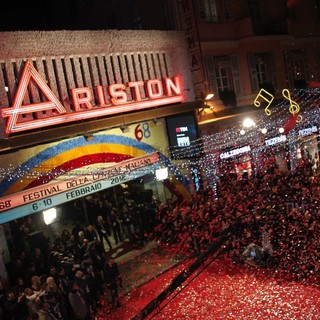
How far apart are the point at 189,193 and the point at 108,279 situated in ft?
22.4

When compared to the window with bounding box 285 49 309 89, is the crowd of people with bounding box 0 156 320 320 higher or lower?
lower

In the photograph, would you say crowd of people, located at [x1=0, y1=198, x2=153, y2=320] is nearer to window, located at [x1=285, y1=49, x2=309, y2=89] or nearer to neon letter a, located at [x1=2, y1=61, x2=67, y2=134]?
neon letter a, located at [x1=2, y1=61, x2=67, y2=134]

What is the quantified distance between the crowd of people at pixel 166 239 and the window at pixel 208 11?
289 inches

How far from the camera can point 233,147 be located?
18609 mm

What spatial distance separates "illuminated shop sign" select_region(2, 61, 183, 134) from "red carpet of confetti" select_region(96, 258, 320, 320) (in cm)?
553

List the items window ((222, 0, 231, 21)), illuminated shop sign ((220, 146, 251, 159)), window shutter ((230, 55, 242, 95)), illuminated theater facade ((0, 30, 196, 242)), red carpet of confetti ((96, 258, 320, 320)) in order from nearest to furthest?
red carpet of confetti ((96, 258, 320, 320)) < illuminated theater facade ((0, 30, 196, 242)) < illuminated shop sign ((220, 146, 251, 159)) < window ((222, 0, 231, 21)) < window shutter ((230, 55, 242, 95))

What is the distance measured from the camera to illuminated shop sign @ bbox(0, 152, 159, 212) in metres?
11.4

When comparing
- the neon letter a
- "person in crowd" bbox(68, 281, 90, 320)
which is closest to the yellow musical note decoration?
the neon letter a

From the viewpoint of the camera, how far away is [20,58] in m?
11.9

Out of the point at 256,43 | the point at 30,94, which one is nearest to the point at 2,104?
the point at 30,94

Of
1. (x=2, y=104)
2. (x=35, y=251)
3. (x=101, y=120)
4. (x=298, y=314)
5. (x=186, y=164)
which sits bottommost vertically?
(x=298, y=314)

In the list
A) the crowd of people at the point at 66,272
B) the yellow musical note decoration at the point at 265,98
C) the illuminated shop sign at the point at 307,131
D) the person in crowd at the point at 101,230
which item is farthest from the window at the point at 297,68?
the person in crowd at the point at 101,230

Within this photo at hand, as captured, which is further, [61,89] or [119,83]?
[119,83]

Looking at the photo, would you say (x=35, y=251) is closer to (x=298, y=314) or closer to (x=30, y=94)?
(x=30, y=94)
